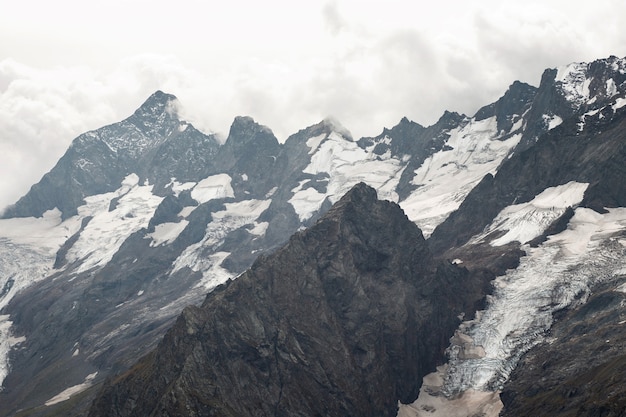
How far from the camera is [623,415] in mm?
192250
